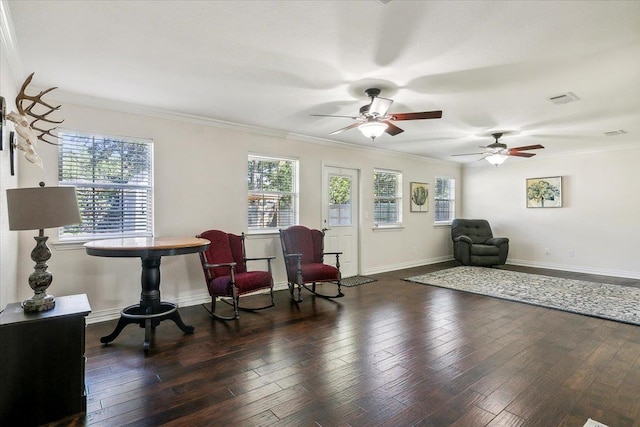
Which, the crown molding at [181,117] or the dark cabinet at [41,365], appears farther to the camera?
the crown molding at [181,117]

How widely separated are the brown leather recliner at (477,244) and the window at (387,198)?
4.98 ft

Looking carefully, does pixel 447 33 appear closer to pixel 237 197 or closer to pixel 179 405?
pixel 179 405

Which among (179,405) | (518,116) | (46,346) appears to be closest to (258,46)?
(46,346)

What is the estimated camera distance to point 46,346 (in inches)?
70.8

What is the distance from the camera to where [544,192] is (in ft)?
22.2

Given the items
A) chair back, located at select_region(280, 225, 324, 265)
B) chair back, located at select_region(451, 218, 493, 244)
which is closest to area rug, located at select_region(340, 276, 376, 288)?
chair back, located at select_region(280, 225, 324, 265)

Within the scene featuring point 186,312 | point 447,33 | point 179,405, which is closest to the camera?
point 179,405

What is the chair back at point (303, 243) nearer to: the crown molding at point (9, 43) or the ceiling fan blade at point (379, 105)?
the ceiling fan blade at point (379, 105)

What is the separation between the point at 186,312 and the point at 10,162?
2181 millimetres

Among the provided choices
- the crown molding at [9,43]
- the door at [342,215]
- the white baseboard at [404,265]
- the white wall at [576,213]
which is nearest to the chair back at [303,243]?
the door at [342,215]

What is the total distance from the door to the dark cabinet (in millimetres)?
3812

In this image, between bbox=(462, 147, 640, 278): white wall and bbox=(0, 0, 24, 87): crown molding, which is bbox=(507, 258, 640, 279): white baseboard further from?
bbox=(0, 0, 24, 87): crown molding

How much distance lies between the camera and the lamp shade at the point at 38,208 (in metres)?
1.75

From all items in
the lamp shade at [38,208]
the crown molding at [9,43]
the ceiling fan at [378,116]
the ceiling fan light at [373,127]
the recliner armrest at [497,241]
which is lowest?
the recliner armrest at [497,241]
